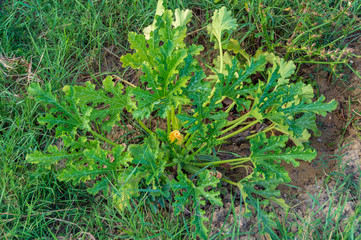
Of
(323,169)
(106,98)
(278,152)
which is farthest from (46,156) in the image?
(323,169)

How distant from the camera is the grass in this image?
2.57 meters

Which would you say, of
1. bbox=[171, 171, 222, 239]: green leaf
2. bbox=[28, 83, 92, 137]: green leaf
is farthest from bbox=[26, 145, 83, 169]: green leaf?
bbox=[171, 171, 222, 239]: green leaf

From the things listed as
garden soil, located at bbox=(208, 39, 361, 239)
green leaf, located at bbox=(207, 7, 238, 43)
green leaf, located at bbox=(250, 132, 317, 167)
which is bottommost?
garden soil, located at bbox=(208, 39, 361, 239)

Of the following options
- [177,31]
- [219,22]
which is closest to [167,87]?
[177,31]

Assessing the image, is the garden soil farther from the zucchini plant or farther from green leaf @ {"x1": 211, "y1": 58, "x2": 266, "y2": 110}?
green leaf @ {"x1": 211, "y1": 58, "x2": 266, "y2": 110}

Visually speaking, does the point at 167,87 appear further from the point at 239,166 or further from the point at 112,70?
the point at 112,70

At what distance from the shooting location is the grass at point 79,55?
2.57 m

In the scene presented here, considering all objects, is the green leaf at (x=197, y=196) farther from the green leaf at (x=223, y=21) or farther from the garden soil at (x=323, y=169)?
the green leaf at (x=223, y=21)

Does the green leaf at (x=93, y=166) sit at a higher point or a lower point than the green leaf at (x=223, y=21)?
lower

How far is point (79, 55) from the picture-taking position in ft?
10.5

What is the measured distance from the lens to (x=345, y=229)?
220 centimetres

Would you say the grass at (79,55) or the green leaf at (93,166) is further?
the grass at (79,55)

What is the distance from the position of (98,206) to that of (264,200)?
4.18ft

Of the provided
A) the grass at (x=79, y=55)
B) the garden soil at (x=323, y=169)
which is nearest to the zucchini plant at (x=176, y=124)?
the garden soil at (x=323, y=169)
